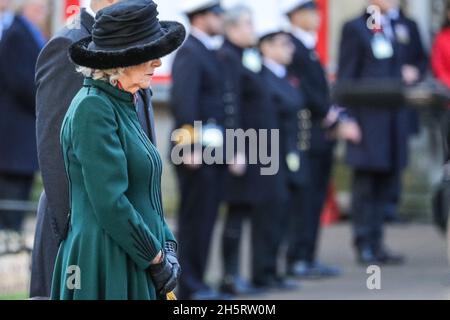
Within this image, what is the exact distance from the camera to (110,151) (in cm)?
487

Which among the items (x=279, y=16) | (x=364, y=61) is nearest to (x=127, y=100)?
(x=364, y=61)

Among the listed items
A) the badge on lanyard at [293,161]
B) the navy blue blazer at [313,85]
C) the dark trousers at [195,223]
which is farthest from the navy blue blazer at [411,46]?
the dark trousers at [195,223]

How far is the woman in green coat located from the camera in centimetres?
488

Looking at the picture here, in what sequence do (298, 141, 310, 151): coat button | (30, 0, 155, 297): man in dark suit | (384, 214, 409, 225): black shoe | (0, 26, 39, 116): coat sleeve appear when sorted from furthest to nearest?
(384, 214, 409, 225): black shoe < (298, 141, 310, 151): coat button < (0, 26, 39, 116): coat sleeve < (30, 0, 155, 297): man in dark suit

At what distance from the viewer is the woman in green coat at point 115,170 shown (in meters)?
4.88

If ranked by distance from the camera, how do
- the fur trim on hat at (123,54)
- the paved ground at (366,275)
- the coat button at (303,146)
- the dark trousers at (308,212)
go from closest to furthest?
the fur trim on hat at (123,54), the paved ground at (366,275), the coat button at (303,146), the dark trousers at (308,212)

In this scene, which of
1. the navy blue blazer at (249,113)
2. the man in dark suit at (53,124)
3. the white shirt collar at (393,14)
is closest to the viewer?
the man in dark suit at (53,124)

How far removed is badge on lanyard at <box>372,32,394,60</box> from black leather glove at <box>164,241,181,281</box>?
654cm

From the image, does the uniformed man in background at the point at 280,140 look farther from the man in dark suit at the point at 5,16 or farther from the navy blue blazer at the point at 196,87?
the man in dark suit at the point at 5,16

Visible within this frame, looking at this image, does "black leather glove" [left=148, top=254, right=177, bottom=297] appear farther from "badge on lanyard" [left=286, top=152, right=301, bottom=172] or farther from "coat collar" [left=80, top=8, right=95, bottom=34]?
"badge on lanyard" [left=286, top=152, right=301, bottom=172]

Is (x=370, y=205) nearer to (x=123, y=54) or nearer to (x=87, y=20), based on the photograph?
(x=87, y=20)

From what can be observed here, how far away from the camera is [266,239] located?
1048 centimetres

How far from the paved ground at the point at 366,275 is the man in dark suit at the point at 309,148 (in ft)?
1.14

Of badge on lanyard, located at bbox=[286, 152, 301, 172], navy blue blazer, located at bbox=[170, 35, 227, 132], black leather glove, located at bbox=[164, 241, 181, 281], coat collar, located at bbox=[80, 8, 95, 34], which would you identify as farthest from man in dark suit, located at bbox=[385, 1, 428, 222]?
black leather glove, located at bbox=[164, 241, 181, 281]
